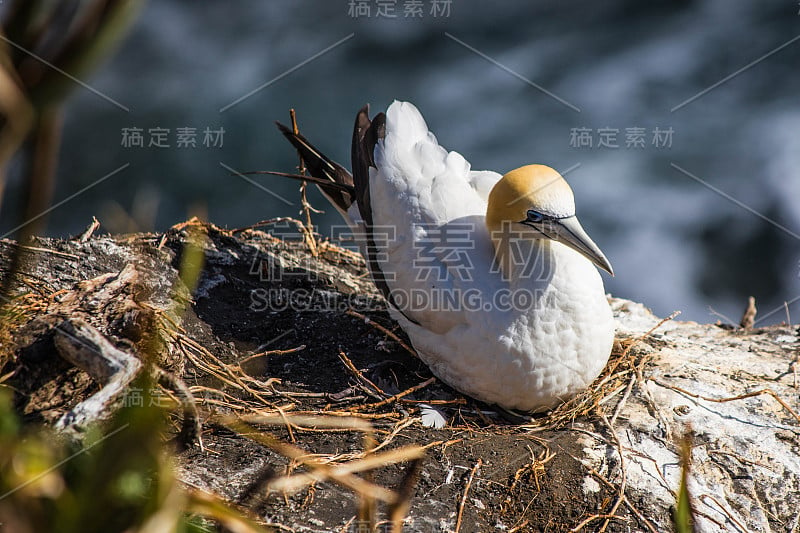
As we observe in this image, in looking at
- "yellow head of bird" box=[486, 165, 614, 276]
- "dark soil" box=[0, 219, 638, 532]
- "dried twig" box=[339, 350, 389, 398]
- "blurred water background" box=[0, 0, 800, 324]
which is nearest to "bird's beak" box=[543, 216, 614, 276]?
"yellow head of bird" box=[486, 165, 614, 276]

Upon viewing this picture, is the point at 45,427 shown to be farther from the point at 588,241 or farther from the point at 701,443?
the point at 701,443

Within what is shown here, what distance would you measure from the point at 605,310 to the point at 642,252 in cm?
504

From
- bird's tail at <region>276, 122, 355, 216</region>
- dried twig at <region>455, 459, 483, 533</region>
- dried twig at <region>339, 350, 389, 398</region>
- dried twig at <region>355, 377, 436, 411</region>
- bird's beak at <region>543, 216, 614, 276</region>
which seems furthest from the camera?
bird's tail at <region>276, 122, 355, 216</region>

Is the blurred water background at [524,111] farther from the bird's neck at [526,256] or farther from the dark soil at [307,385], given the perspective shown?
the bird's neck at [526,256]

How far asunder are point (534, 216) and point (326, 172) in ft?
5.75

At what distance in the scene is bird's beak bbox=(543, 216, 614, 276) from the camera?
323 cm

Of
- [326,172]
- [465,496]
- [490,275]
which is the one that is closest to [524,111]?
[326,172]

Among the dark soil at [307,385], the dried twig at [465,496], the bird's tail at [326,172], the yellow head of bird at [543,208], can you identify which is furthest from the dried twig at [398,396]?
the bird's tail at [326,172]

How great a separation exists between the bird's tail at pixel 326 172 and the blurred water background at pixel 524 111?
3619 mm

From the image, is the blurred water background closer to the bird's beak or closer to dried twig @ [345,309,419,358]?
dried twig @ [345,309,419,358]

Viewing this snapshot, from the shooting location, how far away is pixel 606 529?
2758 millimetres

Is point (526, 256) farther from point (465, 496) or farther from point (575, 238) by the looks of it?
point (465, 496)

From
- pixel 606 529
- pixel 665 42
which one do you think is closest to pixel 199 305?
pixel 606 529

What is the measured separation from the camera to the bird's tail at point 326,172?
447 cm
